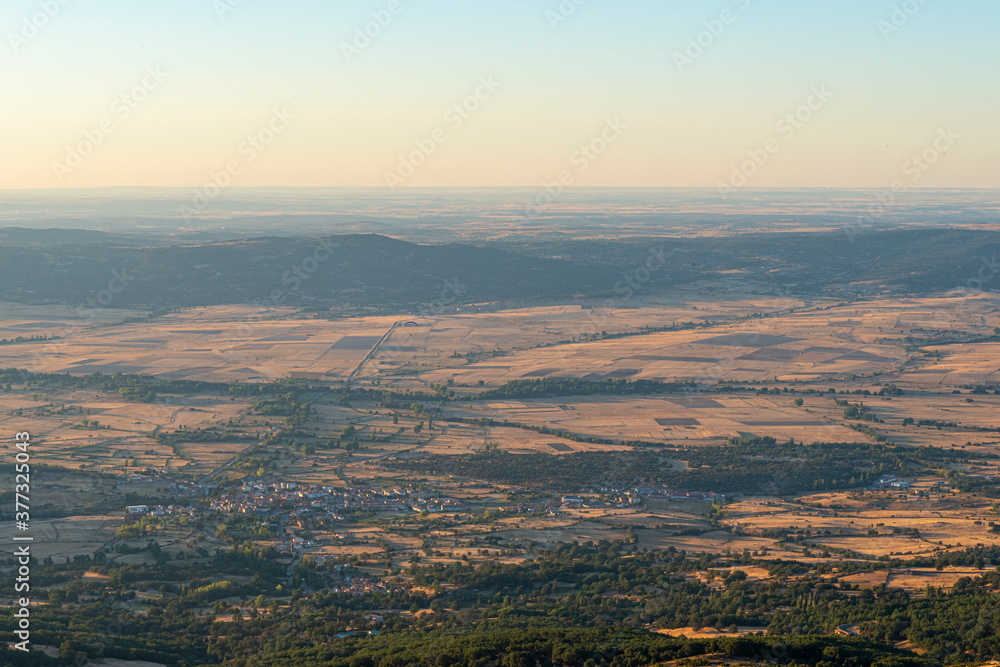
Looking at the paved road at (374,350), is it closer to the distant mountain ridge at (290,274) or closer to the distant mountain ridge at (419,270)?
the distant mountain ridge at (419,270)

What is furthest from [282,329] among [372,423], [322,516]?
[322,516]

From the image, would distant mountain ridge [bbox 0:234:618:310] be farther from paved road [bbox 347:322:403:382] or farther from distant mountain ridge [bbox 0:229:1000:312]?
paved road [bbox 347:322:403:382]

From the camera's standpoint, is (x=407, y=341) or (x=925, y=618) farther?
(x=407, y=341)

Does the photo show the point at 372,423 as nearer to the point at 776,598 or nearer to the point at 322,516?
the point at 322,516

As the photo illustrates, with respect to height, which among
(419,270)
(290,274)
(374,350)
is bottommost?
(374,350)

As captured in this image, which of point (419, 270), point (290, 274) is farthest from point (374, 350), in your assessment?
point (419, 270)

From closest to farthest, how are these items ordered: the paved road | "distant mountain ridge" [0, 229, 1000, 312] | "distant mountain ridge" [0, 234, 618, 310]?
the paved road → "distant mountain ridge" [0, 234, 618, 310] → "distant mountain ridge" [0, 229, 1000, 312]

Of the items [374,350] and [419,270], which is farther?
[419,270]

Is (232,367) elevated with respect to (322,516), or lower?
elevated

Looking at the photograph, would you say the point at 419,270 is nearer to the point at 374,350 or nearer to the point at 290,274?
the point at 290,274

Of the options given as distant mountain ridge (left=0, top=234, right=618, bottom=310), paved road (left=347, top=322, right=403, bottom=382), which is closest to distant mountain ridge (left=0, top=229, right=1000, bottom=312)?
distant mountain ridge (left=0, top=234, right=618, bottom=310)

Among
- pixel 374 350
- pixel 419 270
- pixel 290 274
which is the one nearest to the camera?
pixel 374 350
